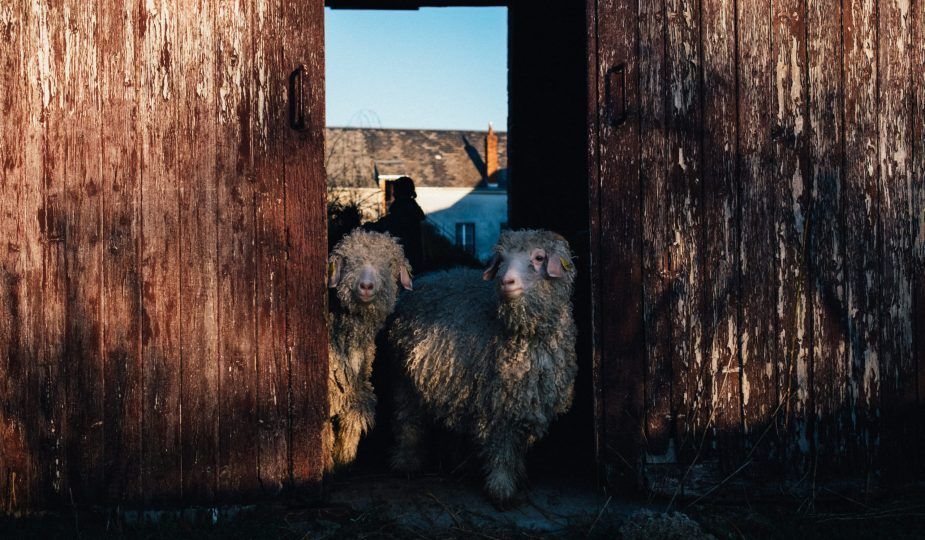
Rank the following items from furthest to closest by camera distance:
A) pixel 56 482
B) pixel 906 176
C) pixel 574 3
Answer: pixel 574 3, pixel 906 176, pixel 56 482

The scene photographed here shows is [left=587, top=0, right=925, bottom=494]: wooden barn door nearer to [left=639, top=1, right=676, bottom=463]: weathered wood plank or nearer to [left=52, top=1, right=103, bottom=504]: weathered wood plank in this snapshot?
[left=639, top=1, right=676, bottom=463]: weathered wood plank

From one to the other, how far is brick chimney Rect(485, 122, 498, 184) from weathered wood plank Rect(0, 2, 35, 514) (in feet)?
118

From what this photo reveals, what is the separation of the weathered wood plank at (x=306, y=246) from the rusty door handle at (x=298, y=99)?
18 millimetres

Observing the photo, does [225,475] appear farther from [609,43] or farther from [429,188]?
A: [429,188]

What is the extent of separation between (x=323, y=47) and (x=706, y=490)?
11.3 ft

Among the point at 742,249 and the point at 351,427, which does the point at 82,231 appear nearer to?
the point at 351,427

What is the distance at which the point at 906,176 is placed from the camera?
15.8 ft

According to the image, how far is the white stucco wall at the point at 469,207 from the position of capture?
38938 mm

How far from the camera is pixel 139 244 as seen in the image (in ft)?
14.8

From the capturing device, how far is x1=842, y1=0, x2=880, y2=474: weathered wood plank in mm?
4789

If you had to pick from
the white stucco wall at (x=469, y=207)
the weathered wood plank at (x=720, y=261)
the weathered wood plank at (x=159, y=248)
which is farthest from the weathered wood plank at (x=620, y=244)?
the white stucco wall at (x=469, y=207)

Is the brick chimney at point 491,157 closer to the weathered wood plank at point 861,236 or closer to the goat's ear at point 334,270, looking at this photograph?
the goat's ear at point 334,270

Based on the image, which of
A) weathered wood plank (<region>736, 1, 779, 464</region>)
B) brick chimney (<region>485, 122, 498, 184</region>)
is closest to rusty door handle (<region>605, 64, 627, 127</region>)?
weathered wood plank (<region>736, 1, 779, 464</region>)

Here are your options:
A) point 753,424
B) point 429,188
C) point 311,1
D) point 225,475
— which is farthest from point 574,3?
point 429,188
